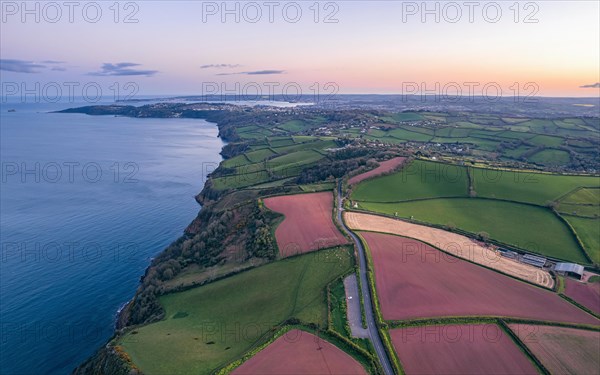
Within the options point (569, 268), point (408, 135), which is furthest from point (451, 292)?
point (408, 135)

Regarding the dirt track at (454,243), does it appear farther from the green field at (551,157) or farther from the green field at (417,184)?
the green field at (551,157)

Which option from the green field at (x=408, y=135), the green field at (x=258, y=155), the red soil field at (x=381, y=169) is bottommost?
the red soil field at (x=381, y=169)

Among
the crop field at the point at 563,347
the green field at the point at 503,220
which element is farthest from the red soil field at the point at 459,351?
the green field at the point at 503,220

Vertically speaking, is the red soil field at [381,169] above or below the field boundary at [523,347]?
above

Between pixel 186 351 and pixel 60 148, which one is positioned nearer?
pixel 186 351

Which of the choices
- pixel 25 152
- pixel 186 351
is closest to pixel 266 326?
pixel 186 351

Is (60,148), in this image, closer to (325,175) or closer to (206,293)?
(325,175)
